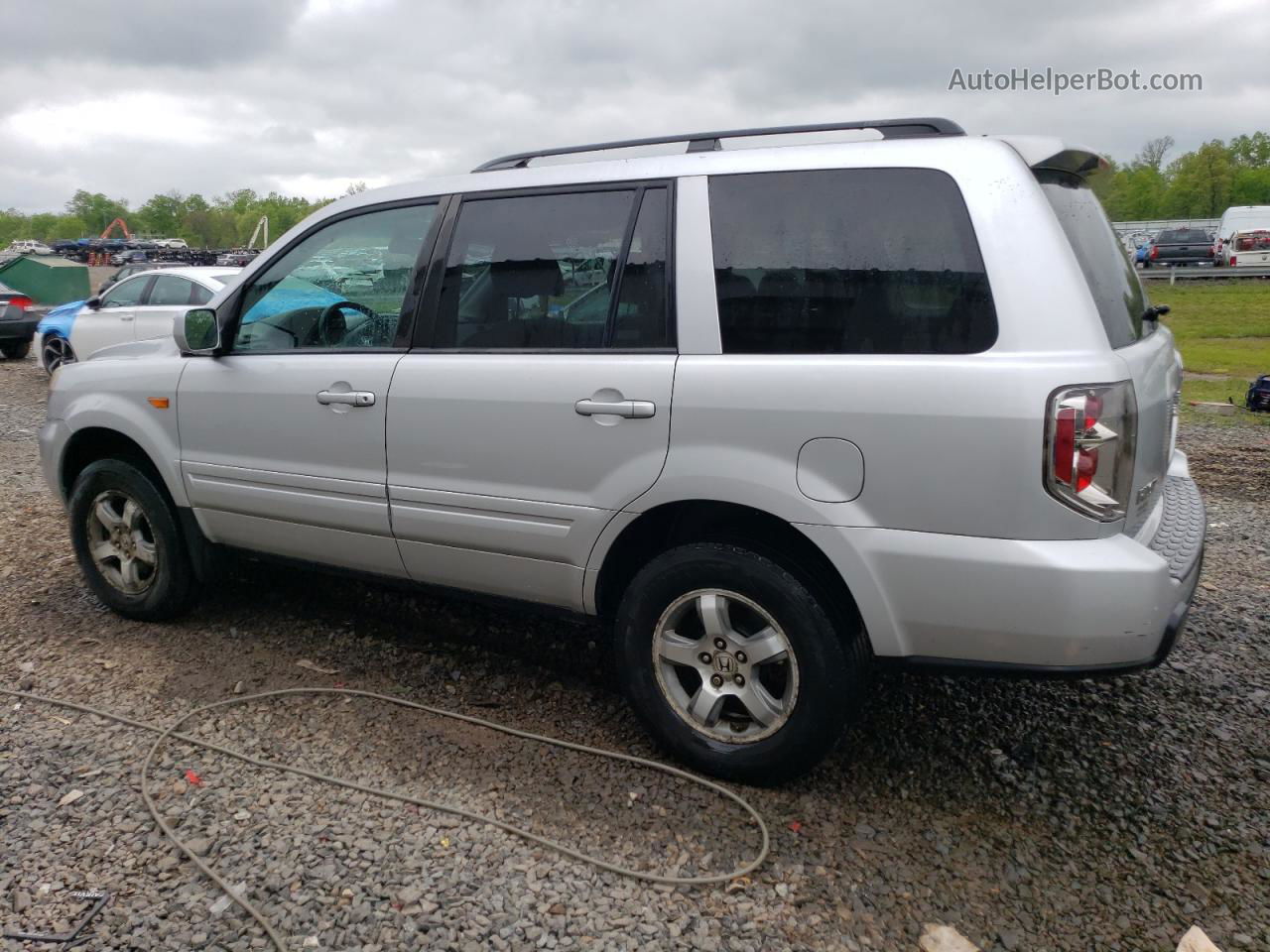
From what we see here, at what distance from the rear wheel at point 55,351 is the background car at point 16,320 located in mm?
2930

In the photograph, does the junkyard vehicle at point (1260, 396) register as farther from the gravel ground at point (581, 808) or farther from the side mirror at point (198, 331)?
the side mirror at point (198, 331)

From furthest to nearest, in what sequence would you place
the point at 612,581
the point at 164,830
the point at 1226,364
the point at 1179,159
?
the point at 1179,159 < the point at 1226,364 < the point at 612,581 < the point at 164,830

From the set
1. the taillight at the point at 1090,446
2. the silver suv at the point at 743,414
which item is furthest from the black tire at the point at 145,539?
the taillight at the point at 1090,446

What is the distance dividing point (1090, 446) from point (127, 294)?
13.4 m

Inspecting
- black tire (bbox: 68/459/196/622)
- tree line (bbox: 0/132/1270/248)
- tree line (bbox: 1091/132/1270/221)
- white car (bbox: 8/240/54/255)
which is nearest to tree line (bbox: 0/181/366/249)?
tree line (bbox: 0/132/1270/248)

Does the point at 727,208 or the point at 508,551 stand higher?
the point at 727,208

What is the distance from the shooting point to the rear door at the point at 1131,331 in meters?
2.82

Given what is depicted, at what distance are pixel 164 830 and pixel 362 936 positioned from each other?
31.8 inches

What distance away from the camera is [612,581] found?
3.47m

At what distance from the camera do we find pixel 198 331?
4.19 meters

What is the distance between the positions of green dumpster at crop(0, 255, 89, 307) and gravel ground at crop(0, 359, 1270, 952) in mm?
28363

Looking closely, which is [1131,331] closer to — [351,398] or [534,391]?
[534,391]

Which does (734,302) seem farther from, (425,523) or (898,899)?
(898,899)

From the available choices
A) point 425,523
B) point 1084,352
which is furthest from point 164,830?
point 1084,352
